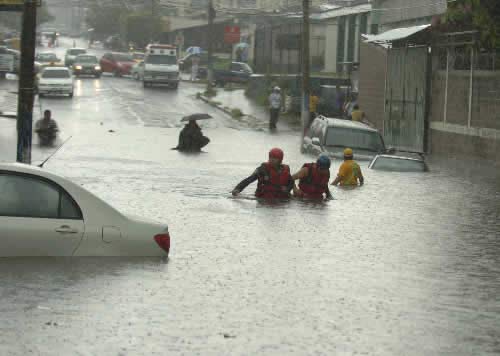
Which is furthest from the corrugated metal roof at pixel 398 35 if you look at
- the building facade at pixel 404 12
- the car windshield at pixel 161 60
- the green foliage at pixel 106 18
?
the green foliage at pixel 106 18

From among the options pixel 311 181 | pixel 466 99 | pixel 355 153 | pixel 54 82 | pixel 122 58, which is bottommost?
pixel 311 181

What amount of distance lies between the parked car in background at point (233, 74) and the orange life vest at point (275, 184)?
54.2 meters

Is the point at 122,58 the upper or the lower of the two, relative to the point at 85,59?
upper

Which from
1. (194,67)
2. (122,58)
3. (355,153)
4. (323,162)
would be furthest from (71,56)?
(323,162)

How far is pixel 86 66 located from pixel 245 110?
69.1 ft

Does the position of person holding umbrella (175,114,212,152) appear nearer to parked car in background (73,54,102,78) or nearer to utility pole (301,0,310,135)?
utility pole (301,0,310,135)

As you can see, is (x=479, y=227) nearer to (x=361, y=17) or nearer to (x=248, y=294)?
(x=248, y=294)

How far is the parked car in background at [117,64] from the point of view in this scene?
77.1 meters

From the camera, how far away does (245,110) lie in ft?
181

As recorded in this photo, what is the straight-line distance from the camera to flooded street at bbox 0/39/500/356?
9406mm

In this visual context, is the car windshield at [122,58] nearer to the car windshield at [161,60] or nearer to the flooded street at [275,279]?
the car windshield at [161,60]

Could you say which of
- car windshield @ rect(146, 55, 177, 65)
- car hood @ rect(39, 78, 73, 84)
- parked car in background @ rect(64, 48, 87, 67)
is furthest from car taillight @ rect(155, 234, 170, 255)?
parked car in background @ rect(64, 48, 87, 67)

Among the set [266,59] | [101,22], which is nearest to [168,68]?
[266,59]

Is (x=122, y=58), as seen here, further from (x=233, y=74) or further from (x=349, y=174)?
(x=349, y=174)
